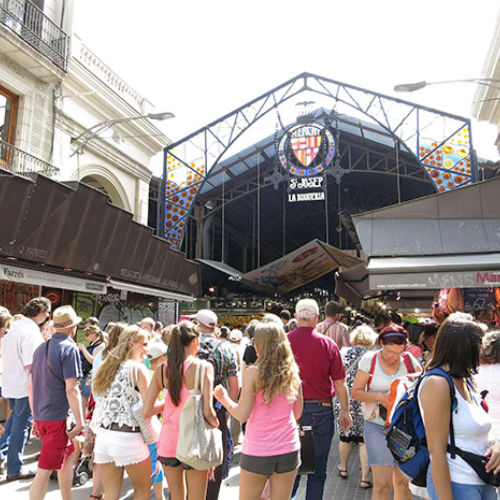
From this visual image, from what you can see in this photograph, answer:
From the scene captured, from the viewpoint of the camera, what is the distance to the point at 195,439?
3.39 m

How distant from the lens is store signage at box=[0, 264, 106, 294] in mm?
8271

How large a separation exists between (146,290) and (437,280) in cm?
806

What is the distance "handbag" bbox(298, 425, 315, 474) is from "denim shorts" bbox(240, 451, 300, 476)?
0.37m

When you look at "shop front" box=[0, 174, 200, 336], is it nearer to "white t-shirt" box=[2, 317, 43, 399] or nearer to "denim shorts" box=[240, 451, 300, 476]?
"white t-shirt" box=[2, 317, 43, 399]

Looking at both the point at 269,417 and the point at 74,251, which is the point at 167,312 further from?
the point at 269,417

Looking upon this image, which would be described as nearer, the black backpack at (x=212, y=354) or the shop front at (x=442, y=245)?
the black backpack at (x=212, y=354)

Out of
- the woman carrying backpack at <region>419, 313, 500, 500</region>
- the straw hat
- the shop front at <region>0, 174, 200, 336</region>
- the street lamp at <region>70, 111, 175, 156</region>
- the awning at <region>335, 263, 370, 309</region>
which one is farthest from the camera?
the awning at <region>335, 263, 370, 309</region>

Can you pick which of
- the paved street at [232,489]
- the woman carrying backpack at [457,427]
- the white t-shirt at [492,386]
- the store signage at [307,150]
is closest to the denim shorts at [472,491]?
the woman carrying backpack at [457,427]

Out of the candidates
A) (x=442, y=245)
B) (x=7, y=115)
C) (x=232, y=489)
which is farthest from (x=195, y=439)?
(x=7, y=115)

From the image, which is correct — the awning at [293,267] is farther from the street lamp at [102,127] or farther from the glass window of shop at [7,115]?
the glass window of shop at [7,115]

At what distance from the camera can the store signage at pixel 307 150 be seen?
17.4 metres

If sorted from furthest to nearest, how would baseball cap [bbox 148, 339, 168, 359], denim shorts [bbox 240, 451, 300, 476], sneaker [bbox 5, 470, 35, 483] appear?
1. sneaker [bbox 5, 470, 35, 483]
2. baseball cap [bbox 148, 339, 168, 359]
3. denim shorts [bbox 240, 451, 300, 476]

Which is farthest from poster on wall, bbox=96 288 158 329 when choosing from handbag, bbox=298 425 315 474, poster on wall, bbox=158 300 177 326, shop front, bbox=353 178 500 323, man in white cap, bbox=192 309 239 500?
handbag, bbox=298 425 315 474

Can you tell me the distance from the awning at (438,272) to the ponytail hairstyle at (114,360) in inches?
216
